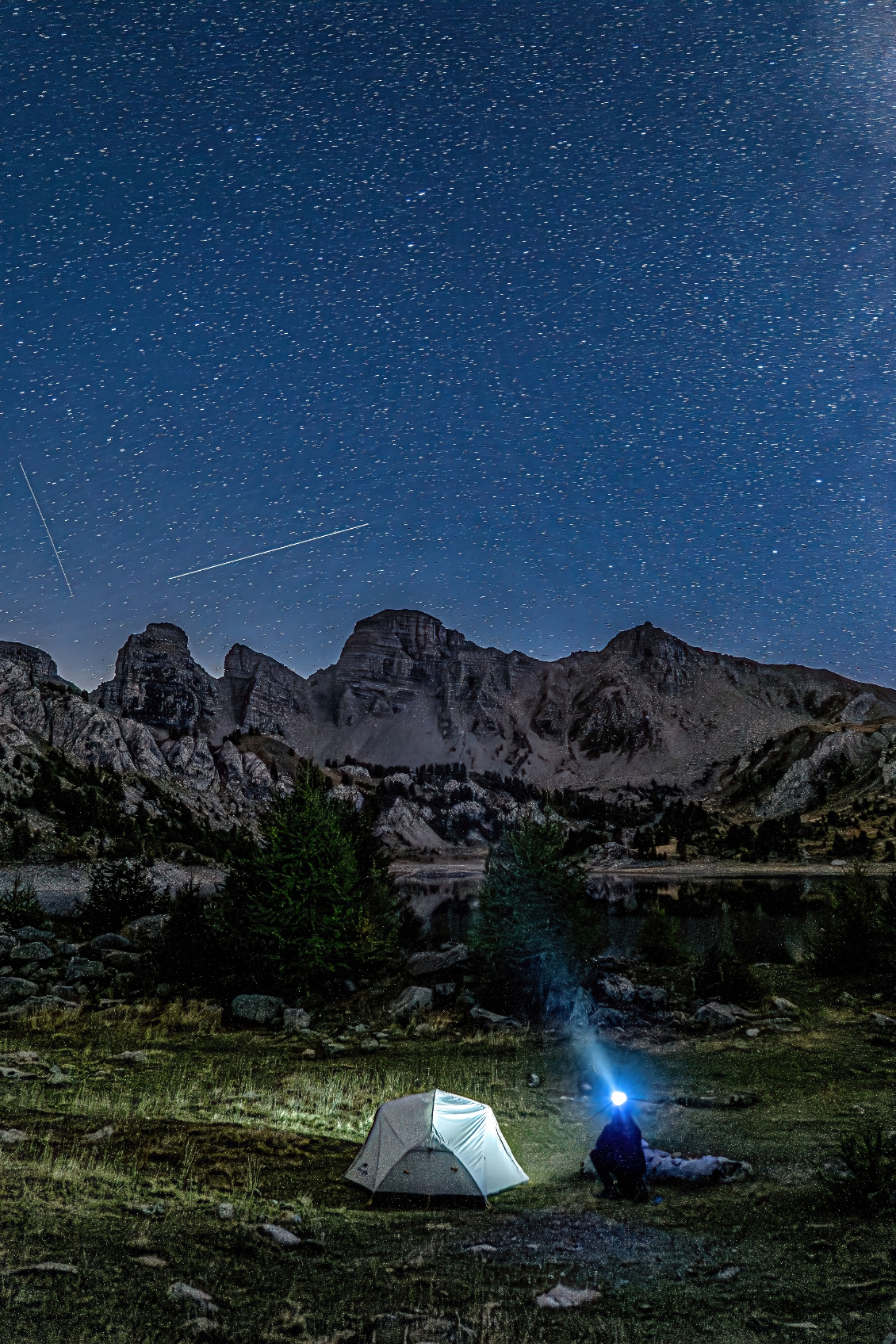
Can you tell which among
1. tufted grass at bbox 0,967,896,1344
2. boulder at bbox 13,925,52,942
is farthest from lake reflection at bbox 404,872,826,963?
boulder at bbox 13,925,52,942

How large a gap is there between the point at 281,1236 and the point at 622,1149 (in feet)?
16.6

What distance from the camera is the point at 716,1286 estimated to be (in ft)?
29.2

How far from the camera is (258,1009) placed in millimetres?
25188

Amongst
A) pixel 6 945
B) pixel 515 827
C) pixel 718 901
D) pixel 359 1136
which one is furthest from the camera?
pixel 718 901

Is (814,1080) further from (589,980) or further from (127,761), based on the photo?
(127,761)

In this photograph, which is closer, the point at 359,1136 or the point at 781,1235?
the point at 781,1235

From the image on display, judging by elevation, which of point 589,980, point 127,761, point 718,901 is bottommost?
point 718,901

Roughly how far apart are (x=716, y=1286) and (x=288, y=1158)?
294 inches

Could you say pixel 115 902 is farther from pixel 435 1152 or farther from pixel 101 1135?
pixel 435 1152

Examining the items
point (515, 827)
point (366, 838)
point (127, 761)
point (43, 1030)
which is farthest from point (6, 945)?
point (127, 761)

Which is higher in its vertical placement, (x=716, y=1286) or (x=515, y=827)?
(x=515, y=827)

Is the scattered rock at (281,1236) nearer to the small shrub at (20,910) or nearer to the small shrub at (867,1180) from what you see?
the small shrub at (867,1180)

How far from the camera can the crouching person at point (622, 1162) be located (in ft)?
39.5

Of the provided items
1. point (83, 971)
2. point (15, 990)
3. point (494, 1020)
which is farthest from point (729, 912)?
point (15, 990)
